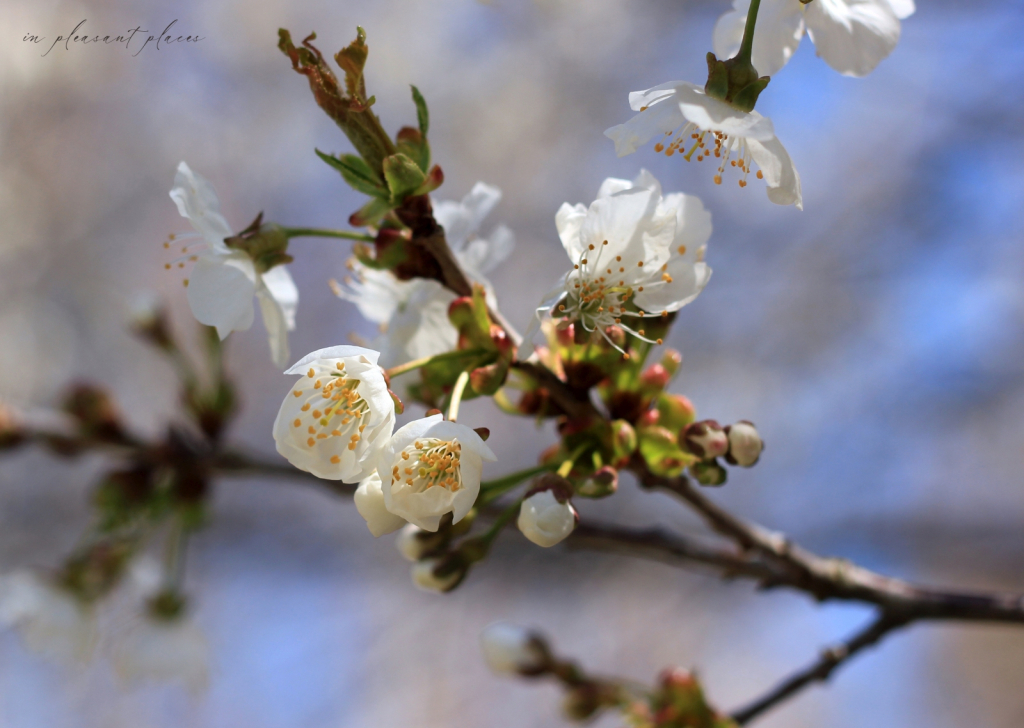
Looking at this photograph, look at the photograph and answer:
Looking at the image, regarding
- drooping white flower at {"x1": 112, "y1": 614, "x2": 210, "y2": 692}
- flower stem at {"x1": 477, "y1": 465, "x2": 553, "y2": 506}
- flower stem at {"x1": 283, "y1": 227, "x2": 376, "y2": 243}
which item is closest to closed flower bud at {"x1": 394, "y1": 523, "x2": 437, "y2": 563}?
flower stem at {"x1": 477, "y1": 465, "x2": 553, "y2": 506}

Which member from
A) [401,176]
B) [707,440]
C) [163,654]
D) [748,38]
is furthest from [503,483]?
[163,654]

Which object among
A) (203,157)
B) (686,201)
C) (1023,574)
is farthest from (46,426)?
(1023,574)

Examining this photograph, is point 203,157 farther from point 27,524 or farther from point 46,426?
point 46,426

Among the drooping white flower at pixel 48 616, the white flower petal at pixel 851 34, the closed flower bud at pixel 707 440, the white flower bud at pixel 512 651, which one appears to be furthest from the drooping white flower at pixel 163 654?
the white flower petal at pixel 851 34

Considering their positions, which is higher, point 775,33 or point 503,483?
point 775,33

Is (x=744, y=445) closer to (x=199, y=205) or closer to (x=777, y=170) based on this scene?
(x=777, y=170)

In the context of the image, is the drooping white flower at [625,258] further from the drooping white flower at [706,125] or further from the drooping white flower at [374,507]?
the drooping white flower at [374,507]
